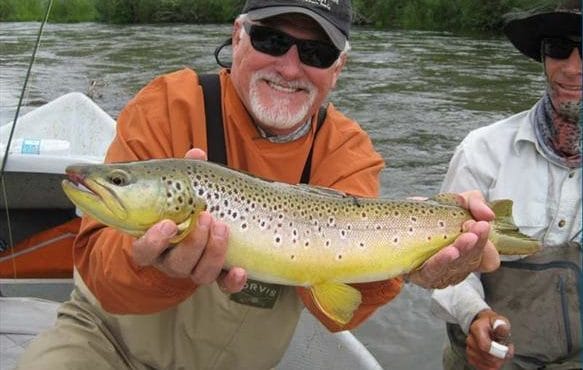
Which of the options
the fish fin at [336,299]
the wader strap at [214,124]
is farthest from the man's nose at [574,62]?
the fish fin at [336,299]

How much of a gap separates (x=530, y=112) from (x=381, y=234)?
1.24 meters

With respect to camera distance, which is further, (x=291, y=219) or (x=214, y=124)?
(x=214, y=124)

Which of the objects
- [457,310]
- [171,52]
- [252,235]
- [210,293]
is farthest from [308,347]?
[171,52]

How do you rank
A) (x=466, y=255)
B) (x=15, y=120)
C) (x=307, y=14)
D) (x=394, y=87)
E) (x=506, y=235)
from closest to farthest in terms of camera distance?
(x=466, y=255), (x=506, y=235), (x=307, y=14), (x=15, y=120), (x=394, y=87)

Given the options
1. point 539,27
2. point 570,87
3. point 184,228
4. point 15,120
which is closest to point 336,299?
point 184,228

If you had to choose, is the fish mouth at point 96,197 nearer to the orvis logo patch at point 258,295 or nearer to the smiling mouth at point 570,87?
the orvis logo patch at point 258,295

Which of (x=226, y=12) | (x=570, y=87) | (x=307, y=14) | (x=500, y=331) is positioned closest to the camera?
(x=307, y=14)

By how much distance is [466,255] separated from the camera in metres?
2.31

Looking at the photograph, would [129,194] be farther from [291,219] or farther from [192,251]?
[291,219]

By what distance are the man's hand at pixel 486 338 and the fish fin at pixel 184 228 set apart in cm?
137

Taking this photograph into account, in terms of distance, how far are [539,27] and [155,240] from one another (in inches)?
81.3

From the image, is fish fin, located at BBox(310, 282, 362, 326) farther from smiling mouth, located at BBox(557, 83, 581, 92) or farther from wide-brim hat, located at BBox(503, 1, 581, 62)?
wide-brim hat, located at BBox(503, 1, 581, 62)

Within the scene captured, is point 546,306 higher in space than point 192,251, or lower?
lower

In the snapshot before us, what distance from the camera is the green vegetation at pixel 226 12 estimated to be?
1136 inches
